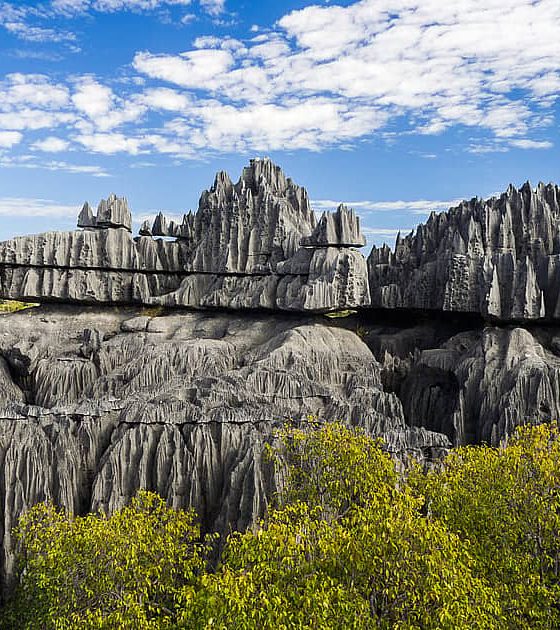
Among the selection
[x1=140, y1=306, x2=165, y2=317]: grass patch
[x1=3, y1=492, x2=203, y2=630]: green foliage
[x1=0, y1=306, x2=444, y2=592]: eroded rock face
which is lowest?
[x1=3, y1=492, x2=203, y2=630]: green foliage

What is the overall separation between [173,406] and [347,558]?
11.7 metres

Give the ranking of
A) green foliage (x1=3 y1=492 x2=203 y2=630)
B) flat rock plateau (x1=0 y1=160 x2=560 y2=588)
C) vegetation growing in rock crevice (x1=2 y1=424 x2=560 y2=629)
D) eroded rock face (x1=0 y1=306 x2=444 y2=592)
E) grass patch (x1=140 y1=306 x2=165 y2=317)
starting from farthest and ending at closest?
grass patch (x1=140 y1=306 x2=165 y2=317) < flat rock plateau (x1=0 y1=160 x2=560 y2=588) < eroded rock face (x1=0 y1=306 x2=444 y2=592) < green foliage (x1=3 y1=492 x2=203 y2=630) < vegetation growing in rock crevice (x1=2 y1=424 x2=560 y2=629)

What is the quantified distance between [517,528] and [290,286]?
20.2m

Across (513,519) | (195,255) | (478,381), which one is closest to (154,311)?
(195,255)

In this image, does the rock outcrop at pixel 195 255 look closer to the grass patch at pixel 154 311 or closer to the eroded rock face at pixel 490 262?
the grass patch at pixel 154 311

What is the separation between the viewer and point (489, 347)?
103ft

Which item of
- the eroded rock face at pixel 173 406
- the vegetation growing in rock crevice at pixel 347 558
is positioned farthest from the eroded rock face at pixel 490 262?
the vegetation growing in rock crevice at pixel 347 558

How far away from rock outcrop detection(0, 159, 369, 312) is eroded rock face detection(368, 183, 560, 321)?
6170 millimetres

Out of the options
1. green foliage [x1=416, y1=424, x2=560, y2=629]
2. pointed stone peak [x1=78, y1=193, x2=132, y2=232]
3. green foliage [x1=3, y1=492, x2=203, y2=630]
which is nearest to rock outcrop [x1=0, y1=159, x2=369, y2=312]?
pointed stone peak [x1=78, y1=193, x2=132, y2=232]

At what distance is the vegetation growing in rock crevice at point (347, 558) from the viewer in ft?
44.1

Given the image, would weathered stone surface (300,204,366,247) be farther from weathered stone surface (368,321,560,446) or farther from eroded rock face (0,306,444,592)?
weathered stone surface (368,321,560,446)

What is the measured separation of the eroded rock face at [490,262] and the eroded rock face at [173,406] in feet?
17.0

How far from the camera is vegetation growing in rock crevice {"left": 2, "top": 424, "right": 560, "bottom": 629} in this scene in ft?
44.1

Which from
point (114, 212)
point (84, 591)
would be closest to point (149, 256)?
point (114, 212)
